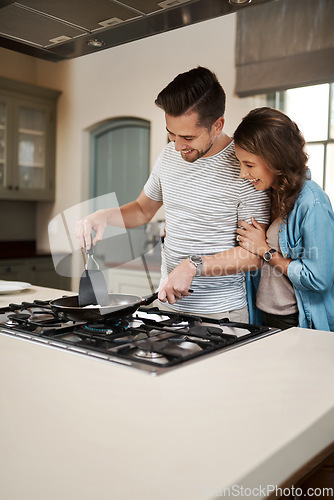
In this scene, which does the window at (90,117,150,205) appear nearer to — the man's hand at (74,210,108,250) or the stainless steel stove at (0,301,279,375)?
the man's hand at (74,210,108,250)

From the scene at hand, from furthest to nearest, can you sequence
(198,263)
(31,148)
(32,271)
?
(31,148) → (32,271) → (198,263)

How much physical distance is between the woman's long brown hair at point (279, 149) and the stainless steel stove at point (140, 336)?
45 centimetres

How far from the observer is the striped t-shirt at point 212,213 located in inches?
56.5

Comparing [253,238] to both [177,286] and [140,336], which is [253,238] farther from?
[140,336]

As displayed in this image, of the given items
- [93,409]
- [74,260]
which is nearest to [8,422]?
[93,409]

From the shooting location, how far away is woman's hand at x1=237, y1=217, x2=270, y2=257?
4.50 feet

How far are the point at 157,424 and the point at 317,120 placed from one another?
3066 mm

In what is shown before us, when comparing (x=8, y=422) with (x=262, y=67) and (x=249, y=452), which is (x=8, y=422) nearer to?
(x=249, y=452)

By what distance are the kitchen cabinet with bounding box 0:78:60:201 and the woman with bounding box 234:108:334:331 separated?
3.47 m

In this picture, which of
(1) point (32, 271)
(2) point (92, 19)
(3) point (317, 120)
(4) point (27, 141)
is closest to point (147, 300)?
(2) point (92, 19)

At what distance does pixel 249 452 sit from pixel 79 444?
18 cm

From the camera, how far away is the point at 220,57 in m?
3.56

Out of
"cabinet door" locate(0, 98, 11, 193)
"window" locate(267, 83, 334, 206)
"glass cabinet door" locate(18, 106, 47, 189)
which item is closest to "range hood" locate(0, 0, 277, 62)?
"window" locate(267, 83, 334, 206)

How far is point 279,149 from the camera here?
4.35ft
